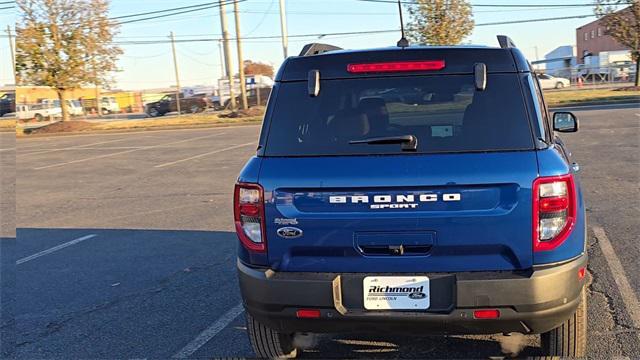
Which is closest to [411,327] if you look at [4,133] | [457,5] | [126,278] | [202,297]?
[202,297]

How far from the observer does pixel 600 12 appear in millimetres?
33156

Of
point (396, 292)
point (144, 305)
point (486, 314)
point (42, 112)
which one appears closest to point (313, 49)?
point (396, 292)

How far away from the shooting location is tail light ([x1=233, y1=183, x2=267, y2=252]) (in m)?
3.11

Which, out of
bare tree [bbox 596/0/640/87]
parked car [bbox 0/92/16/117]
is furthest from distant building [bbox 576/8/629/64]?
parked car [bbox 0/92/16/117]

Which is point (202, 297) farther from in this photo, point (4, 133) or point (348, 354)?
point (4, 133)

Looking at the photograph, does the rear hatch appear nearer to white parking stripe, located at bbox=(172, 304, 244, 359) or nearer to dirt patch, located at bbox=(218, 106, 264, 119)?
white parking stripe, located at bbox=(172, 304, 244, 359)

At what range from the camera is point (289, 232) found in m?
3.06

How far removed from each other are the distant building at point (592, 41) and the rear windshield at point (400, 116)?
82.2 m

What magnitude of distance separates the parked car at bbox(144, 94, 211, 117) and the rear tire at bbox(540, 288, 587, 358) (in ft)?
151

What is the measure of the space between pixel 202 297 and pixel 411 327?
8.23 ft

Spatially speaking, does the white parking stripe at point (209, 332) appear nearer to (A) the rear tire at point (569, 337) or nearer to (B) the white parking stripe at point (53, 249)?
(A) the rear tire at point (569, 337)

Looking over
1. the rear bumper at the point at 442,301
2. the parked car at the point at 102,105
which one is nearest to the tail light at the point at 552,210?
the rear bumper at the point at 442,301

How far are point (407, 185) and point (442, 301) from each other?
588mm

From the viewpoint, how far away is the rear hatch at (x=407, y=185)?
288 centimetres
